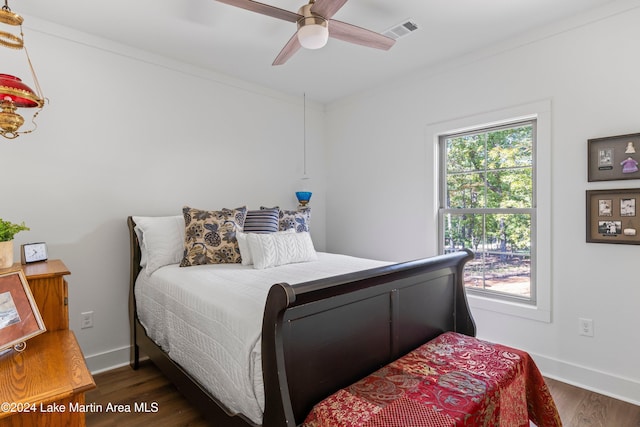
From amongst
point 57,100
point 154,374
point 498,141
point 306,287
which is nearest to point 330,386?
point 306,287

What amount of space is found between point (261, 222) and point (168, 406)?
146 centimetres

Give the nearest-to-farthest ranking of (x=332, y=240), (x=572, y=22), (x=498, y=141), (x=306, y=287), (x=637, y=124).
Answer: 1. (x=306, y=287)
2. (x=637, y=124)
3. (x=572, y=22)
4. (x=498, y=141)
5. (x=332, y=240)

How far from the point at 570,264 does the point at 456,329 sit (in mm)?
992

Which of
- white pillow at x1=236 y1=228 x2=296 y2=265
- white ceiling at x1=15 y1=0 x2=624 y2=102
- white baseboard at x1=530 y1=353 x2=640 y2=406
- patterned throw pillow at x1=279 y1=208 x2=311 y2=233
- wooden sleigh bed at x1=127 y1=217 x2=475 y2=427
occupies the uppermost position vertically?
white ceiling at x1=15 y1=0 x2=624 y2=102

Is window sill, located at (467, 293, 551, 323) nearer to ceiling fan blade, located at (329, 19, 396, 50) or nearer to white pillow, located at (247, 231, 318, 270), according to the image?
white pillow, located at (247, 231, 318, 270)

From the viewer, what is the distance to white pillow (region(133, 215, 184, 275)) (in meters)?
2.52

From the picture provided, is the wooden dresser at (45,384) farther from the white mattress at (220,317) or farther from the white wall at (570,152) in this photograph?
the white wall at (570,152)

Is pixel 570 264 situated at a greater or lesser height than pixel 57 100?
lesser

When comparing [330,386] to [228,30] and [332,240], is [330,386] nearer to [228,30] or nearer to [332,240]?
[228,30]

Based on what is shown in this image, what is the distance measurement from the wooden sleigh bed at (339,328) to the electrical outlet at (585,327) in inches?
33.8

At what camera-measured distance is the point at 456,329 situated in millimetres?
2271

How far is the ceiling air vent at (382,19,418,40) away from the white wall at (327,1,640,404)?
719 mm

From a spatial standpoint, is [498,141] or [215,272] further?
[498,141]

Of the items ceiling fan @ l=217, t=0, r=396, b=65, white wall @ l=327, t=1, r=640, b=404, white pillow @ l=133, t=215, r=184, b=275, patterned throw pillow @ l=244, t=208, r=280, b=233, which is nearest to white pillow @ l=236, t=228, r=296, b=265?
patterned throw pillow @ l=244, t=208, r=280, b=233
